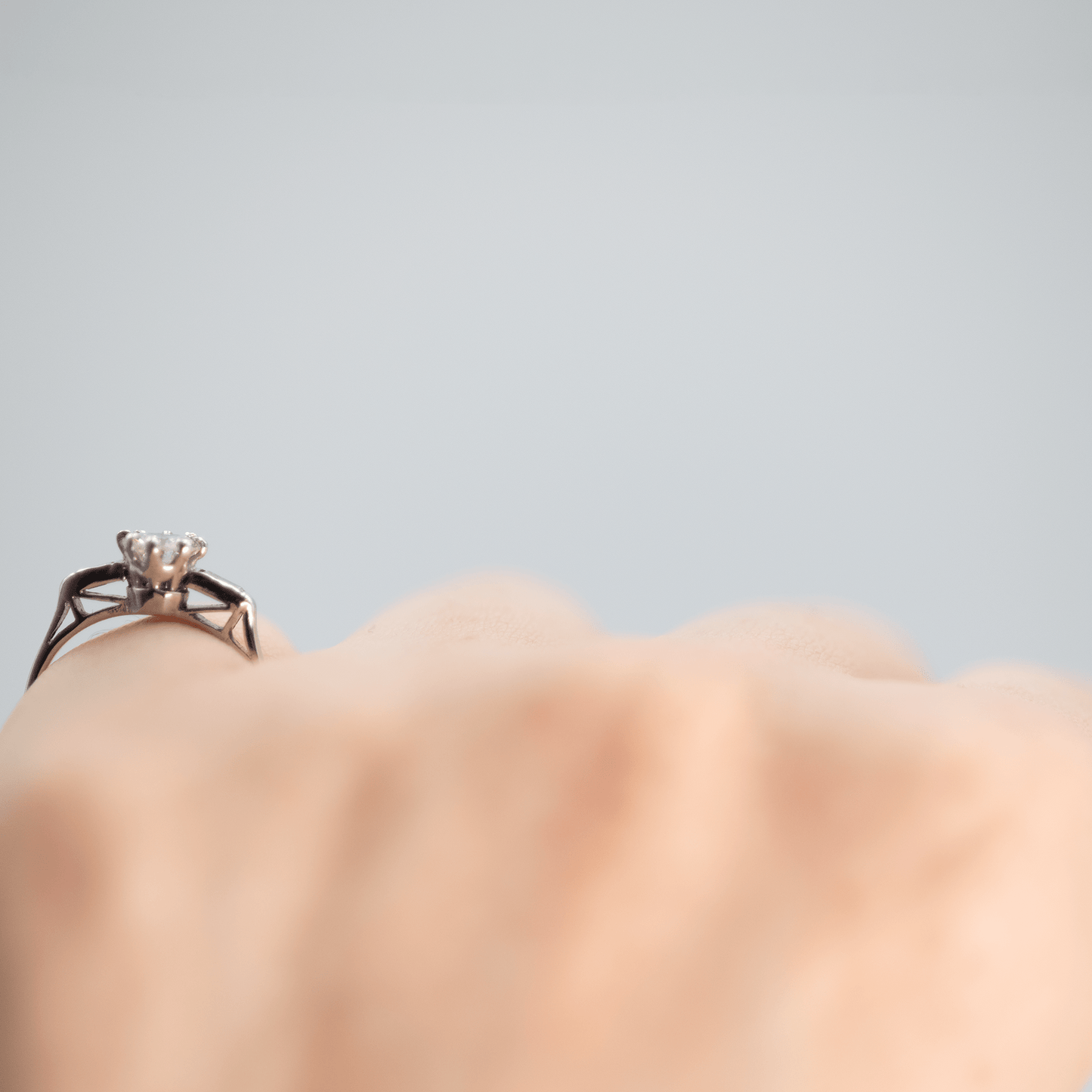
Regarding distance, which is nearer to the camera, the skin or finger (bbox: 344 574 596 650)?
the skin

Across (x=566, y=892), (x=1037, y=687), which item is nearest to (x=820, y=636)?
(x=1037, y=687)

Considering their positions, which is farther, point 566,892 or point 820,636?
point 820,636

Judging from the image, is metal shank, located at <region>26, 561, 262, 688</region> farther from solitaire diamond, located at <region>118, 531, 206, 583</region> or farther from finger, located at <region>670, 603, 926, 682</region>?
finger, located at <region>670, 603, 926, 682</region>

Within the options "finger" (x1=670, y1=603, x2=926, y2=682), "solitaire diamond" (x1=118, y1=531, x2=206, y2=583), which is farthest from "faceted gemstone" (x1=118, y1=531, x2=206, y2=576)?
"finger" (x1=670, y1=603, x2=926, y2=682)

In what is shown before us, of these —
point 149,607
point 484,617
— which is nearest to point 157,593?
point 149,607

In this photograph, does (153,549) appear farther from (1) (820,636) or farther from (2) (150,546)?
(1) (820,636)

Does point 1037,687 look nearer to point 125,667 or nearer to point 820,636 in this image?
point 820,636

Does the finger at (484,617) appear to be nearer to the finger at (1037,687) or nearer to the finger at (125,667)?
the finger at (125,667)

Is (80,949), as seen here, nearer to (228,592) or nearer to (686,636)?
(228,592)
